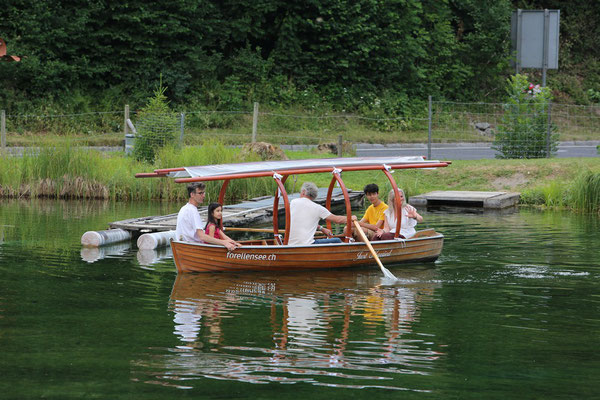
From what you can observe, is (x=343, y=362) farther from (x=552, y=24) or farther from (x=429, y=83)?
(x=429, y=83)

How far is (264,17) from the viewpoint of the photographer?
44.1m

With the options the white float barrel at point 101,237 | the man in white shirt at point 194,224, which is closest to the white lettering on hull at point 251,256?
the man in white shirt at point 194,224

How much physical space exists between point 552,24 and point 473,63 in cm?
1342

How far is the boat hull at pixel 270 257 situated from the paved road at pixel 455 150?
17.0 metres

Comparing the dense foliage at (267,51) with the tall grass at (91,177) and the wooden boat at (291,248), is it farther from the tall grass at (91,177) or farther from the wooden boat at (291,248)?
the wooden boat at (291,248)

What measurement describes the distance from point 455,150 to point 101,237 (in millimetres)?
20568

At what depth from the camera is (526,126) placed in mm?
27078

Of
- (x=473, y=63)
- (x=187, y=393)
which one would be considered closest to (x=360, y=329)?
(x=187, y=393)

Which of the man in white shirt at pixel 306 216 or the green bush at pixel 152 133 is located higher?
the green bush at pixel 152 133

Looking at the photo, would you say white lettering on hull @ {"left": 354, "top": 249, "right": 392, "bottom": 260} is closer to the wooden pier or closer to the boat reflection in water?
the boat reflection in water

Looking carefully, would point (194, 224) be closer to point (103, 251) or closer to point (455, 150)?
point (103, 251)

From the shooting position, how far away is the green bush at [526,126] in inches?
1066

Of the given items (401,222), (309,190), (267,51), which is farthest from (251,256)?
(267,51)

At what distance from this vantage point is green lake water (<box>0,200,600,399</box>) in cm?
793
